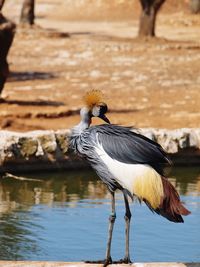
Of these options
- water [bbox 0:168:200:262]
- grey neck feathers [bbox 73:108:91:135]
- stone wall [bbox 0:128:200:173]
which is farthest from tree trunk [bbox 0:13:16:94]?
grey neck feathers [bbox 73:108:91:135]

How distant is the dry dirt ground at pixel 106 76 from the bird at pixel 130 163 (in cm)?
706

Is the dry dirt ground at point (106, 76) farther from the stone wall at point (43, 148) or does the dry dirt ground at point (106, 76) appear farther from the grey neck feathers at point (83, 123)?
the grey neck feathers at point (83, 123)

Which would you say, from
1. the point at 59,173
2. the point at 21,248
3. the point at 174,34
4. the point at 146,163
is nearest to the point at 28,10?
the point at 174,34

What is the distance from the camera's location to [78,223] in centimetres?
953

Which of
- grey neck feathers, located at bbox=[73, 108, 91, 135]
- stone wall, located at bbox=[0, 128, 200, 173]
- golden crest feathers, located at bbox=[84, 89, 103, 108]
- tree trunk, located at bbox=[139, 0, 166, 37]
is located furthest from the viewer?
tree trunk, located at bbox=[139, 0, 166, 37]

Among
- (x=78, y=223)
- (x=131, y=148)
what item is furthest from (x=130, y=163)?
(x=78, y=223)

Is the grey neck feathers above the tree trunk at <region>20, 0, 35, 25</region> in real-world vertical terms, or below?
above

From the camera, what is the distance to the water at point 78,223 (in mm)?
8477

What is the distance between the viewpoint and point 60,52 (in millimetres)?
24125

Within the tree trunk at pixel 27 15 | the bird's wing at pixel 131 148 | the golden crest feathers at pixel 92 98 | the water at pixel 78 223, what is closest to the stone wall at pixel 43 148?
the water at pixel 78 223

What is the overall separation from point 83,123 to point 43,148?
4422mm

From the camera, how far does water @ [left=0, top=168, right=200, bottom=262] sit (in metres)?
8.48

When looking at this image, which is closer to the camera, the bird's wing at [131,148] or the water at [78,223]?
the bird's wing at [131,148]

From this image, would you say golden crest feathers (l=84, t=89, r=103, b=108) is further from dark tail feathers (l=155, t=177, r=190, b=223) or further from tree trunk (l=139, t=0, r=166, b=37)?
tree trunk (l=139, t=0, r=166, b=37)
